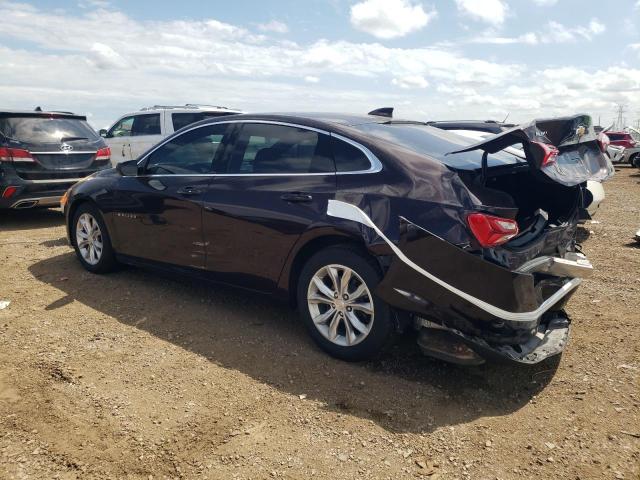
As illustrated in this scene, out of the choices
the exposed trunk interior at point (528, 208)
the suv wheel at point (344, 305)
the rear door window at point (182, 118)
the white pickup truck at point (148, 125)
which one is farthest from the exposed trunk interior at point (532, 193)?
the rear door window at point (182, 118)

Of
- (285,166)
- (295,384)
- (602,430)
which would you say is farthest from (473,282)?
(285,166)

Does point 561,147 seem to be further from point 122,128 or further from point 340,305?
point 122,128

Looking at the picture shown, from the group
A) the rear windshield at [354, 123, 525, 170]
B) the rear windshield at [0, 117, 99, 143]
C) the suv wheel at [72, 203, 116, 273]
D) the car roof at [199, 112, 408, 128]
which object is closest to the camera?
the rear windshield at [354, 123, 525, 170]

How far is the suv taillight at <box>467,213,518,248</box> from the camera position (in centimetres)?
296

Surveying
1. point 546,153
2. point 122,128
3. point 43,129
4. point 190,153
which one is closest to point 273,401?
point 546,153

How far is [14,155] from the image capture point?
7.56m

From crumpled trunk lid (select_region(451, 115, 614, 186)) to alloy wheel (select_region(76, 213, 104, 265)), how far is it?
382 cm

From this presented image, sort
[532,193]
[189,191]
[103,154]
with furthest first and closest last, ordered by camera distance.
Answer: [103,154] → [189,191] → [532,193]

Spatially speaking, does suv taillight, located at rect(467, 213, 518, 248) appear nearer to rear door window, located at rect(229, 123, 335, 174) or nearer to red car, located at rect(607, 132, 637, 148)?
rear door window, located at rect(229, 123, 335, 174)

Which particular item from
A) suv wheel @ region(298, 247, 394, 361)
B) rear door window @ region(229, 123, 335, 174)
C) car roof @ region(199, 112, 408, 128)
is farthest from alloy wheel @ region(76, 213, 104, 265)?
suv wheel @ region(298, 247, 394, 361)

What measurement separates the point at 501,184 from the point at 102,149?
7.12m

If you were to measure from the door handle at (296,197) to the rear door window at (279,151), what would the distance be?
18 centimetres

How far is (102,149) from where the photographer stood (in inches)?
341

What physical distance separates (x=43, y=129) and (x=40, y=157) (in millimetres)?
502
